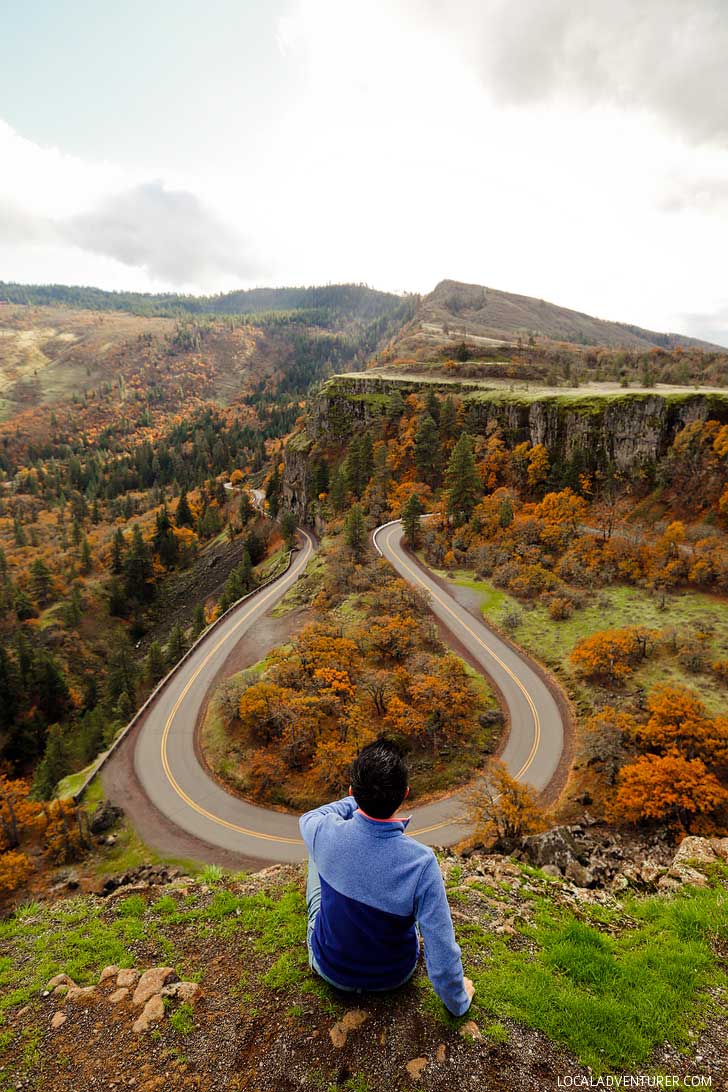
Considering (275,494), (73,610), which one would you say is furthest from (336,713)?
(275,494)

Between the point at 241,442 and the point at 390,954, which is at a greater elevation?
the point at 390,954

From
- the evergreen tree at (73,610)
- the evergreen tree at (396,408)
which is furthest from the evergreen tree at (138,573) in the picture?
the evergreen tree at (396,408)

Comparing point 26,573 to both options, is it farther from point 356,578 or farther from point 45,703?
point 356,578

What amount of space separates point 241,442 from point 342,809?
176m

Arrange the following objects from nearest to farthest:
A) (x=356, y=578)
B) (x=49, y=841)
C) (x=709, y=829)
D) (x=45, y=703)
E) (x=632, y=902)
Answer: (x=632, y=902)
(x=709, y=829)
(x=49, y=841)
(x=356, y=578)
(x=45, y=703)

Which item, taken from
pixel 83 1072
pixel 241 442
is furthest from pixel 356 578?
pixel 241 442

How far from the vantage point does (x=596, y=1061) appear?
4688 mm

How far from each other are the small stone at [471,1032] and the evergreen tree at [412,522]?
55336 mm

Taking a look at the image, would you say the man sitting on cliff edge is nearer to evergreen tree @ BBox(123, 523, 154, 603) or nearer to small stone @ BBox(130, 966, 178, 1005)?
small stone @ BBox(130, 966, 178, 1005)

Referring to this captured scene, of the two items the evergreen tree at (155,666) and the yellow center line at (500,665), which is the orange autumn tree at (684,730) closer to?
the yellow center line at (500,665)

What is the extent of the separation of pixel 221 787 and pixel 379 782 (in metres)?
29.5

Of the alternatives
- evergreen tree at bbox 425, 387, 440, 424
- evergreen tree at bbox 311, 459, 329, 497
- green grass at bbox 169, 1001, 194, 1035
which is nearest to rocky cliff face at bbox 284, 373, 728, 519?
evergreen tree at bbox 311, 459, 329, 497

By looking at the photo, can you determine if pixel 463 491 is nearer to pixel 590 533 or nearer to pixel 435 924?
pixel 590 533

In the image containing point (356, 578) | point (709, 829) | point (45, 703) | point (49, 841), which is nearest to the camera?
point (709, 829)
